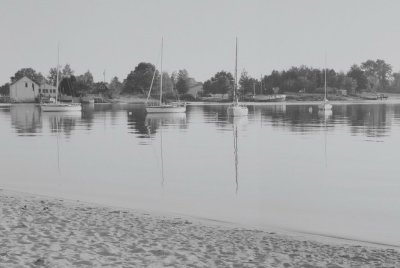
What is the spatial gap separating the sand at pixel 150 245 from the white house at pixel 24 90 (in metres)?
182

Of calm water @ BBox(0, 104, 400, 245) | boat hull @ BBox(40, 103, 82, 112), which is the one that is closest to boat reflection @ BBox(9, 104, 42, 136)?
calm water @ BBox(0, 104, 400, 245)

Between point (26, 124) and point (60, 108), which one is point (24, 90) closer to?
point (60, 108)

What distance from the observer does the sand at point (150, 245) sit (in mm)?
9633

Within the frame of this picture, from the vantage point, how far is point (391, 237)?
43.5ft

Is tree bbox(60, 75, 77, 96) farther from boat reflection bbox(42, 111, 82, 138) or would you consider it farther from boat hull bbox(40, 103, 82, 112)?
boat reflection bbox(42, 111, 82, 138)

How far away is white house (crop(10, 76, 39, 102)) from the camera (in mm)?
185875

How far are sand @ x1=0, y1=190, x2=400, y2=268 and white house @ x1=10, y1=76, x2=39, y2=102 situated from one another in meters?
182

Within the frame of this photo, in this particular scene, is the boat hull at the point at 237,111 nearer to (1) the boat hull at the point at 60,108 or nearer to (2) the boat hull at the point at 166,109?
(2) the boat hull at the point at 166,109

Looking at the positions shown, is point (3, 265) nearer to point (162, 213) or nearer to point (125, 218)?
point (125, 218)

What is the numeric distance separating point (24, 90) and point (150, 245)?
188 m

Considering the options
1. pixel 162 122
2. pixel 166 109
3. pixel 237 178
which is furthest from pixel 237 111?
pixel 237 178

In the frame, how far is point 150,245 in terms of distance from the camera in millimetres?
10766

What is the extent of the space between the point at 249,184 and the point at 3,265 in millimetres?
13901

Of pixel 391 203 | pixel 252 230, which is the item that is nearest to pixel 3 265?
pixel 252 230
